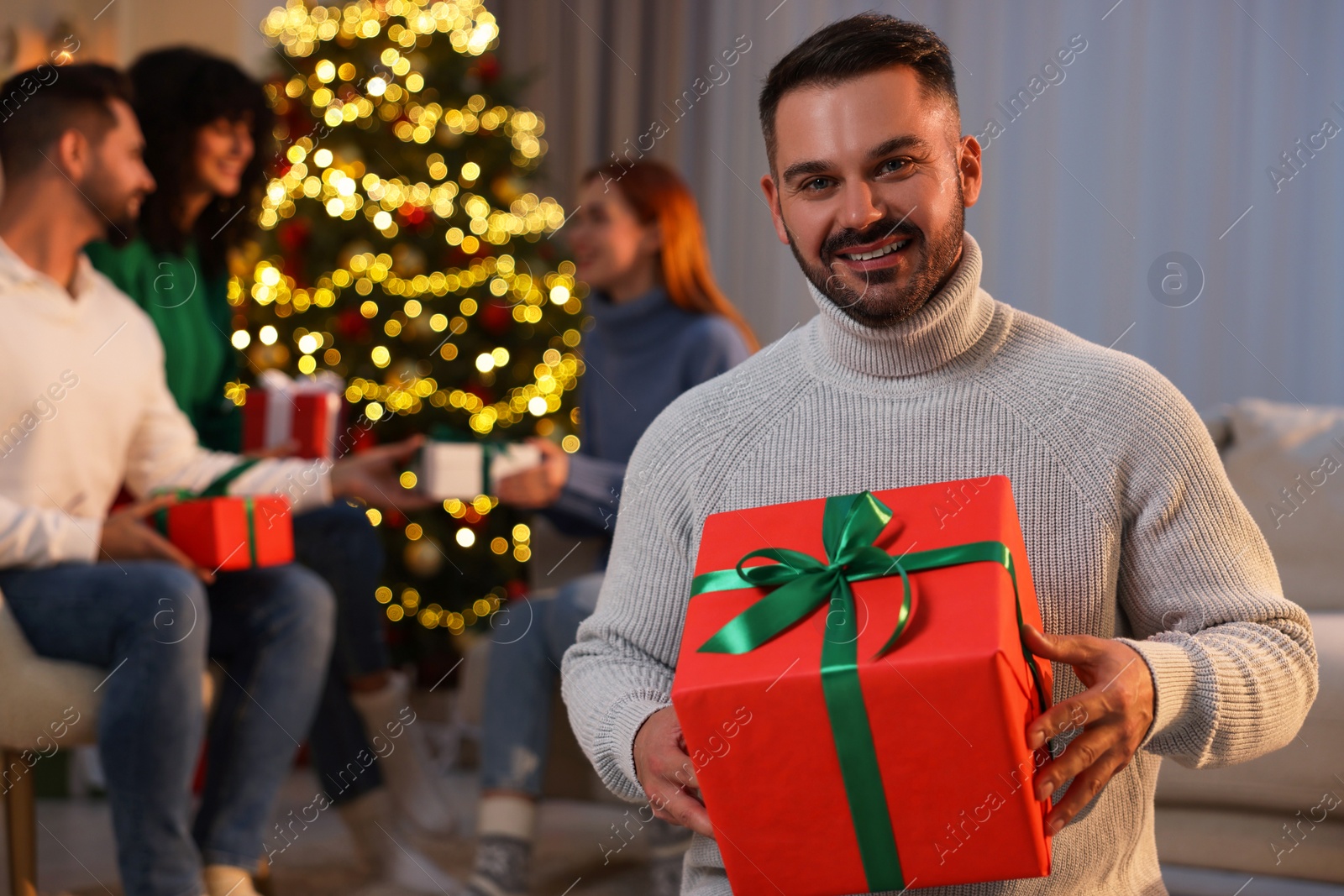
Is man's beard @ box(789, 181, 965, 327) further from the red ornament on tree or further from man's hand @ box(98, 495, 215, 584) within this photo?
the red ornament on tree

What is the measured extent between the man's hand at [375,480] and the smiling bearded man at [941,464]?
1.10 meters

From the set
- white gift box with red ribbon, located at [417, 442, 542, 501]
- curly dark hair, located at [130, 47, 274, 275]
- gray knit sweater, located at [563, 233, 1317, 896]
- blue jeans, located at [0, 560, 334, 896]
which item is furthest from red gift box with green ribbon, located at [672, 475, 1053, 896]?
curly dark hair, located at [130, 47, 274, 275]

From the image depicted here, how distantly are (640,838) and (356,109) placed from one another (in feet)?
6.85

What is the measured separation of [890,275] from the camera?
983 millimetres

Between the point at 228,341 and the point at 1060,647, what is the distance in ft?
6.02

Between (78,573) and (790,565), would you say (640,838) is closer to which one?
(78,573)

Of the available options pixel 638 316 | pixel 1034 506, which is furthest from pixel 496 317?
pixel 1034 506

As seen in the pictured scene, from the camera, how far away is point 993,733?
29.5 inches

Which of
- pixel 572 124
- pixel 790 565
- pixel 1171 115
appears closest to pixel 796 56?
pixel 790 565

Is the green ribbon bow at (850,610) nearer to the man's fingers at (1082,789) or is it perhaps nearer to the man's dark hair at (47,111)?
the man's fingers at (1082,789)

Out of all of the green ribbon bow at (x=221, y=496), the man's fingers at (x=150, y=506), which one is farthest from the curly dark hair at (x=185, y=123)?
the man's fingers at (x=150, y=506)

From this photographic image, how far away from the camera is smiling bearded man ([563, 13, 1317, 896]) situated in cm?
90

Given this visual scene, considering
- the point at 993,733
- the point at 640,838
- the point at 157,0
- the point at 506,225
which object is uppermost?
the point at 157,0

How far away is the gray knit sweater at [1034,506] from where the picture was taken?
90 centimetres
